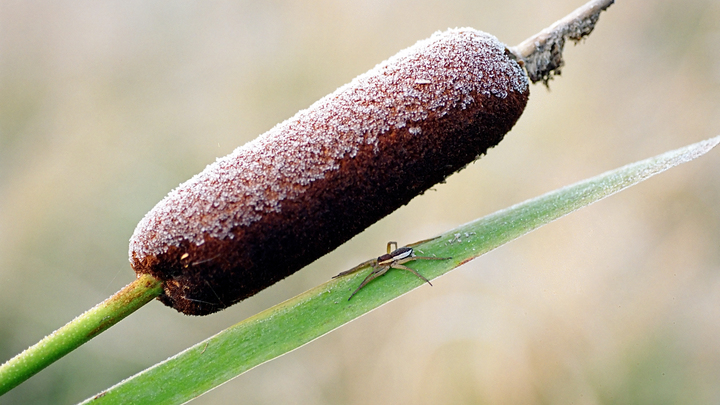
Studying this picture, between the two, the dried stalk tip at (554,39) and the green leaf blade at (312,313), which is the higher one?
the dried stalk tip at (554,39)

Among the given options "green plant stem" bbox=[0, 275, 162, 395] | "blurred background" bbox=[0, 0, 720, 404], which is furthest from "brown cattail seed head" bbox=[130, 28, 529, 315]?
"blurred background" bbox=[0, 0, 720, 404]

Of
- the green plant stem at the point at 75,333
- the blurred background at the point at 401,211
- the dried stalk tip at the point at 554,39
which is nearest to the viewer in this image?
the green plant stem at the point at 75,333

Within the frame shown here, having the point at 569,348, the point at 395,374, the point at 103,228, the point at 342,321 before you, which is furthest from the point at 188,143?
the point at 569,348

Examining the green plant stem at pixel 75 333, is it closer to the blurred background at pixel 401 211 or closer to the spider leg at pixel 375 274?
the spider leg at pixel 375 274

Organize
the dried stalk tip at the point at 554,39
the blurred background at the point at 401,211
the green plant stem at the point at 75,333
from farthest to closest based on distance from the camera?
the blurred background at the point at 401,211
the dried stalk tip at the point at 554,39
the green plant stem at the point at 75,333

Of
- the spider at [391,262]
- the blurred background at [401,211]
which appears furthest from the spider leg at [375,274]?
the blurred background at [401,211]

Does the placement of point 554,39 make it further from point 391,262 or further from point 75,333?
point 75,333

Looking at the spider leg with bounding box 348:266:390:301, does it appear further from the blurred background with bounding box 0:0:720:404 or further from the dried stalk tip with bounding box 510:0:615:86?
the blurred background with bounding box 0:0:720:404
